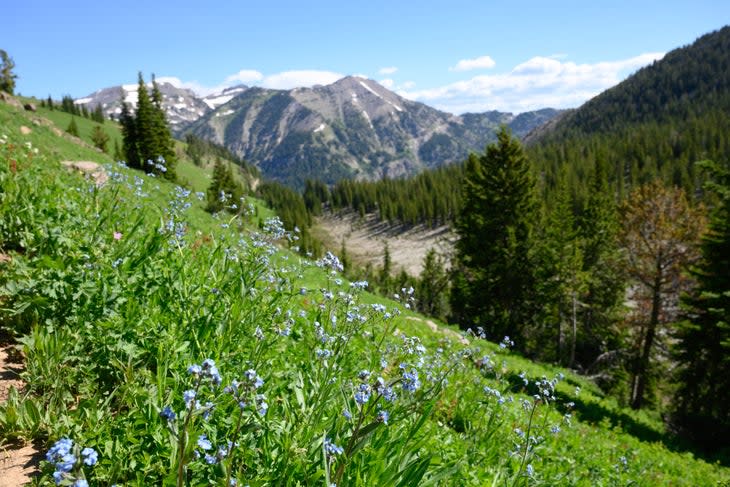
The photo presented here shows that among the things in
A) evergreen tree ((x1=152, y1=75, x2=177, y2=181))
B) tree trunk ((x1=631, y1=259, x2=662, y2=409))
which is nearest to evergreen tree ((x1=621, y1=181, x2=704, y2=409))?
tree trunk ((x1=631, y1=259, x2=662, y2=409))

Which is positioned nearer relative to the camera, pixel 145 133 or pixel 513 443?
pixel 513 443

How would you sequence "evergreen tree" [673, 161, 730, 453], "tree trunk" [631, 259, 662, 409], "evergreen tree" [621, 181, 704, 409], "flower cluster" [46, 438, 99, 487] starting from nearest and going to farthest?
"flower cluster" [46, 438, 99, 487] < "evergreen tree" [673, 161, 730, 453] < "evergreen tree" [621, 181, 704, 409] < "tree trunk" [631, 259, 662, 409]

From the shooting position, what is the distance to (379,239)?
167m

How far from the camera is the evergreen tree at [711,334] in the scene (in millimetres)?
18938

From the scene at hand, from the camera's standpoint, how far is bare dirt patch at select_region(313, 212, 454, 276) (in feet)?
461

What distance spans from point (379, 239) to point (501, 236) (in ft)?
444

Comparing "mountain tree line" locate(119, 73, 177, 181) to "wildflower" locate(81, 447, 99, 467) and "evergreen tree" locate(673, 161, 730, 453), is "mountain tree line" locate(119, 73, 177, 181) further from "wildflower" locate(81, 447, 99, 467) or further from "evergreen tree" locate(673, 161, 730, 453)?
"wildflower" locate(81, 447, 99, 467)

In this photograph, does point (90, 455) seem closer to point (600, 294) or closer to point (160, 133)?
point (600, 294)

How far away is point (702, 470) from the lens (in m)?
12.9

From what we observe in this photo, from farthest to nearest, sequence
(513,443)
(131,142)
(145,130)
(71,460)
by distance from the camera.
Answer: (131,142)
(145,130)
(513,443)
(71,460)

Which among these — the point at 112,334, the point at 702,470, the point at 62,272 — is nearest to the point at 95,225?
the point at 62,272

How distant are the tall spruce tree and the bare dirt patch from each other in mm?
93300

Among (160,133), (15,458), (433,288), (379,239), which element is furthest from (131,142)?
(379,239)

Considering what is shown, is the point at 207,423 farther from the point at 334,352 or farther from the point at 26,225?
the point at 26,225
